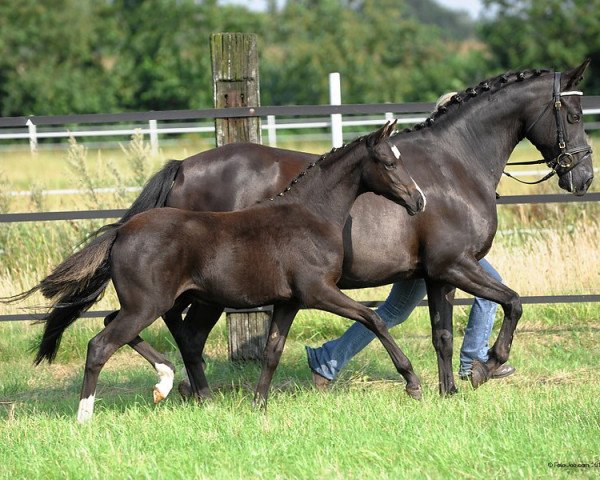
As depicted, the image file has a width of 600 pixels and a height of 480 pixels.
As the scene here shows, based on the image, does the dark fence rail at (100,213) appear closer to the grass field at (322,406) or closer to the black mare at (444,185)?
the black mare at (444,185)

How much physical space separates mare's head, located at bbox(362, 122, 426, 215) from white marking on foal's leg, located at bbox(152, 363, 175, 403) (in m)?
1.54

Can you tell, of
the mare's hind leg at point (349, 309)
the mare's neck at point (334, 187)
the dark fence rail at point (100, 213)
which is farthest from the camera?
the dark fence rail at point (100, 213)

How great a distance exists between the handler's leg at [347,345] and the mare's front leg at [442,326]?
0.24 meters

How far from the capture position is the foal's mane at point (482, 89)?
5.99 meters

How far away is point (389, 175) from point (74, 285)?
6.17 feet

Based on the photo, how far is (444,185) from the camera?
5.77m

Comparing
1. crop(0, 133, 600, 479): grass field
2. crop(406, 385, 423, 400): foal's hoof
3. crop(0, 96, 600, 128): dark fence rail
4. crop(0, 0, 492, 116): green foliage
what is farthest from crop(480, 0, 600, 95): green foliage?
crop(406, 385, 423, 400): foal's hoof

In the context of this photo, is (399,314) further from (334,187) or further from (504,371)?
(334,187)

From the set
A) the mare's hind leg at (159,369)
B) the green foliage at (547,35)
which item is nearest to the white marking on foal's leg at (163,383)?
the mare's hind leg at (159,369)

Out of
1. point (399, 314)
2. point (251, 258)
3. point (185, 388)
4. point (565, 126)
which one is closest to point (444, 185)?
point (565, 126)

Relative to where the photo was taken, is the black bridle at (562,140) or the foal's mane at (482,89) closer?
the black bridle at (562,140)

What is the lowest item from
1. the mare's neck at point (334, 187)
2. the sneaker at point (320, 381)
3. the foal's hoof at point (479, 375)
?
the sneaker at point (320, 381)

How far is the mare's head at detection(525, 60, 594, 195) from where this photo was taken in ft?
19.3

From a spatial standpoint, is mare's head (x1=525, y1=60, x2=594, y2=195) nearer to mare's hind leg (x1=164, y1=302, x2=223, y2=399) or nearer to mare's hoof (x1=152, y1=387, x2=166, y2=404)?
mare's hind leg (x1=164, y1=302, x2=223, y2=399)
